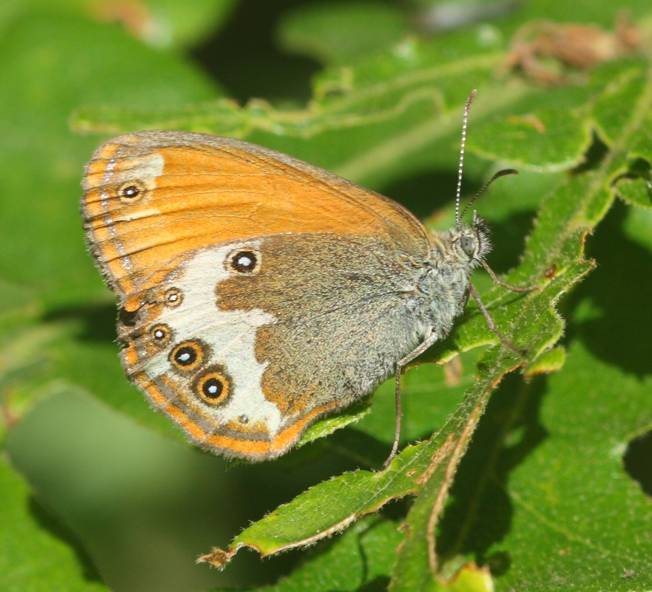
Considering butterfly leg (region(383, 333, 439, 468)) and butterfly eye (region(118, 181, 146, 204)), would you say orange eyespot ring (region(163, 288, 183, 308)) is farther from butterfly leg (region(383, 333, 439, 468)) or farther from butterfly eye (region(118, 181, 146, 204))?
butterfly leg (region(383, 333, 439, 468))

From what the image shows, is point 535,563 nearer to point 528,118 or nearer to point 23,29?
point 528,118

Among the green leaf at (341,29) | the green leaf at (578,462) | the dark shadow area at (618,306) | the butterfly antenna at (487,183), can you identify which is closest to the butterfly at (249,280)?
the butterfly antenna at (487,183)

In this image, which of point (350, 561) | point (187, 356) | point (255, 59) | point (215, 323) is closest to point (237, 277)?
point (215, 323)

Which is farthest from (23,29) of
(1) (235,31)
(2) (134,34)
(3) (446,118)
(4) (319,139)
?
(3) (446,118)

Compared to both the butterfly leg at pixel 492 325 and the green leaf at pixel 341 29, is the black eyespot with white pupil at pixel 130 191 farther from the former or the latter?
the green leaf at pixel 341 29

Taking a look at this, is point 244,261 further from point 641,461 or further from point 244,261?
point 641,461

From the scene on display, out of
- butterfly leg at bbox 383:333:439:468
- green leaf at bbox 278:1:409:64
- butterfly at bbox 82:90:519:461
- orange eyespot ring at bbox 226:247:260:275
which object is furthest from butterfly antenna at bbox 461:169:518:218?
green leaf at bbox 278:1:409:64
